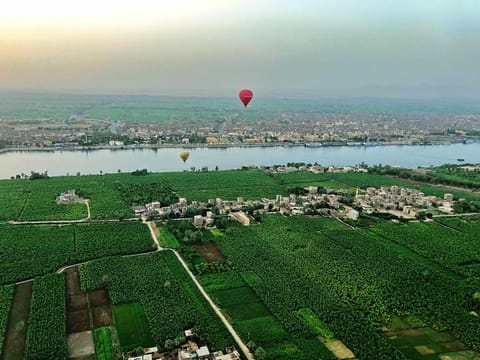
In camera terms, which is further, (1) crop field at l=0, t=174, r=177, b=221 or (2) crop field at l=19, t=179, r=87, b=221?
(1) crop field at l=0, t=174, r=177, b=221

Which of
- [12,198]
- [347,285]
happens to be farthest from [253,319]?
[12,198]

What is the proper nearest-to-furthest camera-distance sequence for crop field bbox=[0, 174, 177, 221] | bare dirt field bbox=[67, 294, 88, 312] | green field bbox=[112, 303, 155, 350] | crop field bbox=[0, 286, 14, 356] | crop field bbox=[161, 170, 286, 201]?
green field bbox=[112, 303, 155, 350] < crop field bbox=[0, 286, 14, 356] < bare dirt field bbox=[67, 294, 88, 312] < crop field bbox=[0, 174, 177, 221] < crop field bbox=[161, 170, 286, 201]

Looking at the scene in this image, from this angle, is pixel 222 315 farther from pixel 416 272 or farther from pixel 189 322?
pixel 416 272

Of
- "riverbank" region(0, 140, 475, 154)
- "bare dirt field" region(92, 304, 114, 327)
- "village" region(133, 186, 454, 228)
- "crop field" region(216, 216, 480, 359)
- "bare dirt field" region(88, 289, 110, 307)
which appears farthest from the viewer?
"riverbank" region(0, 140, 475, 154)

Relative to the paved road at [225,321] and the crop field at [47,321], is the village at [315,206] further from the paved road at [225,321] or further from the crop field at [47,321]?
the crop field at [47,321]

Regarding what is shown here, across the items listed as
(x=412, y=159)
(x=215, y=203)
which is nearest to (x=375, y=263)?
(x=215, y=203)

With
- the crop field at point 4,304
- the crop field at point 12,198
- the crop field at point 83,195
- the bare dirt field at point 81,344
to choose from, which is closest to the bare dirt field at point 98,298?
the bare dirt field at point 81,344

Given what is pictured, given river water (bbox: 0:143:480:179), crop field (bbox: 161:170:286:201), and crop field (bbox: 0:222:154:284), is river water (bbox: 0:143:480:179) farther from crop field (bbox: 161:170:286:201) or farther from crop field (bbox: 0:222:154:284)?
crop field (bbox: 0:222:154:284)

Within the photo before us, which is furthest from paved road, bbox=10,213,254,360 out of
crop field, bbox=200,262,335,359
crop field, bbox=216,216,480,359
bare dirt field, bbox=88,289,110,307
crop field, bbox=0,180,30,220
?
crop field, bbox=0,180,30,220
